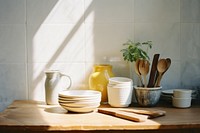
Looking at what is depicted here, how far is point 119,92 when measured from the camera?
58.4 inches

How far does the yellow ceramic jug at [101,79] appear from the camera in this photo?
159cm

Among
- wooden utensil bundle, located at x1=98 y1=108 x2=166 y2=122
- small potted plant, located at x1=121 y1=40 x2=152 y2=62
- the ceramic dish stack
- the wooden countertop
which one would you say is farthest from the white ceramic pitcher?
the ceramic dish stack

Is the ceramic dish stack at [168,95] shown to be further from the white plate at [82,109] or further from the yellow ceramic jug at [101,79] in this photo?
the white plate at [82,109]

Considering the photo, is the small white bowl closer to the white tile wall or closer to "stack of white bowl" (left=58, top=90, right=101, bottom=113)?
the white tile wall

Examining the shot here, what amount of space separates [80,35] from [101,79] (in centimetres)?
31

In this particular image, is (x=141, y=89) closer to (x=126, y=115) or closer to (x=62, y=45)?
(x=126, y=115)

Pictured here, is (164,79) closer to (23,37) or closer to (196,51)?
(196,51)

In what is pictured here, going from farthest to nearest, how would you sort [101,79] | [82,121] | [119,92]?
[101,79], [119,92], [82,121]

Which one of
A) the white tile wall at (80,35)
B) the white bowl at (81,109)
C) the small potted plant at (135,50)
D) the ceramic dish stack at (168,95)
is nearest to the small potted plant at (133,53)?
the small potted plant at (135,50)

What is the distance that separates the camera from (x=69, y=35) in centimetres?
169

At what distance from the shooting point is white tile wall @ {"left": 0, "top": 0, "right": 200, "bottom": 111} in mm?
1675

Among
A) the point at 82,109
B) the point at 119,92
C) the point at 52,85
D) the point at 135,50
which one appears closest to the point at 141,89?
the point at 119,92

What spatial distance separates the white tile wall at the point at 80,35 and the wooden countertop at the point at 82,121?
11.8 inches

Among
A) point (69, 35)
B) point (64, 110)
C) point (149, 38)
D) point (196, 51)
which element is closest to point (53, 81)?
point (64, 110)
